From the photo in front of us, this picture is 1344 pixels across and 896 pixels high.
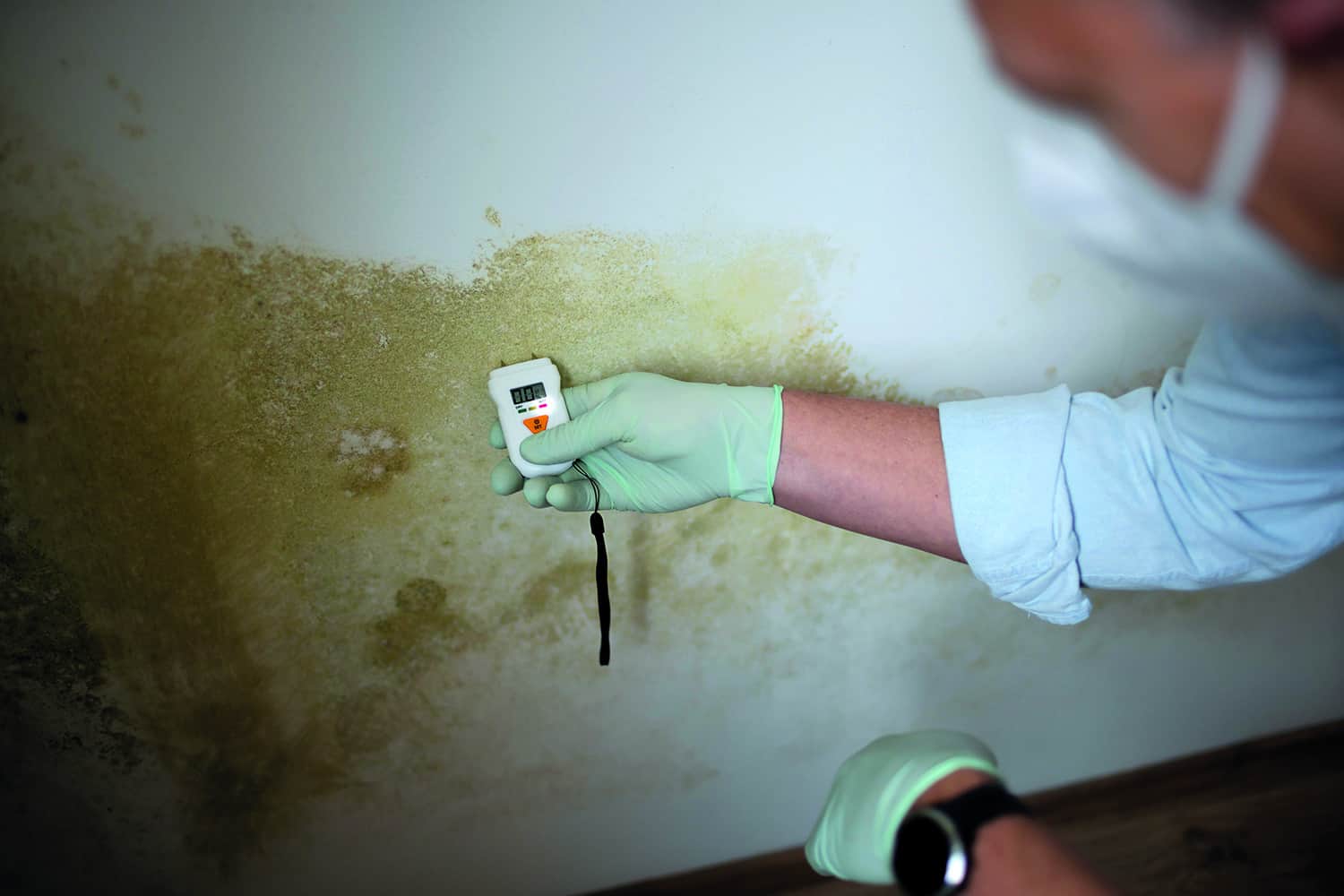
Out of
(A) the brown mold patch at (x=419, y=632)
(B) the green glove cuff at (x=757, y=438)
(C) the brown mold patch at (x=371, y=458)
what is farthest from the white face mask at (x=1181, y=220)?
(A) the brown mold patch at (x=419, y=632)

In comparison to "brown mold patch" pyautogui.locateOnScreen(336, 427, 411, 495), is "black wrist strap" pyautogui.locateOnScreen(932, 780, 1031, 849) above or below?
below

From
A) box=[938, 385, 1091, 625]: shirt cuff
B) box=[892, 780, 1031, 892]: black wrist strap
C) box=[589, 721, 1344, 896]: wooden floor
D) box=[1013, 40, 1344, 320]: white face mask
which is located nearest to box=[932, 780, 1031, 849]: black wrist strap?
box=[892, 780, 1031, 892]: black wrist strap

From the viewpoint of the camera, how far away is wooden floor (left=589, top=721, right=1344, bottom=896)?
151 cm

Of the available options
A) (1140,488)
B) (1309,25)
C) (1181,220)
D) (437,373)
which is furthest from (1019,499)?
(437,373)

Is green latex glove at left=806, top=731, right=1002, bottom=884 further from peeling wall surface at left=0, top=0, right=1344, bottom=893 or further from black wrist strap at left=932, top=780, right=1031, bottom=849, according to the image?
peeling wall surface at left=0, top=0, right=1344, bottom=893

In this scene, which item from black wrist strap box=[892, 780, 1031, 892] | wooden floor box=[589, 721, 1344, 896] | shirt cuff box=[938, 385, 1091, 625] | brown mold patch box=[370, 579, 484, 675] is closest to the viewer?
black wrist strap box=[892, 780, 1031, 892]

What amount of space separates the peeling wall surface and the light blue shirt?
0.22 metres

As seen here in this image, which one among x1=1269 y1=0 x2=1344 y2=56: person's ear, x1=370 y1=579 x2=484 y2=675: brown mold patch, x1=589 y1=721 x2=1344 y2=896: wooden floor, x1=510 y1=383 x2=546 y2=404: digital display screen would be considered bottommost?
x1=589 y1=721 x2=1344 y2=896: wooden floor

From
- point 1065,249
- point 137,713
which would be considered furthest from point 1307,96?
point 137,713

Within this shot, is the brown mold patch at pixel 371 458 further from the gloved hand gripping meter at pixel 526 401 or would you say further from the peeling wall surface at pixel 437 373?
the gloved hand gripping meter at pixel 526 401

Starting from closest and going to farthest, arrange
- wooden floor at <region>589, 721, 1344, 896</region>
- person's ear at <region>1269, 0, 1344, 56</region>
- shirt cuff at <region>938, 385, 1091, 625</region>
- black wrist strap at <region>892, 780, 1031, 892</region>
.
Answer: person's ear at <region>1269, 0, 1344, 56</region> < black wrist strap at <region>892, 780, 1031, 892</region> < shirt cuff at <region>938, 385, 1091, 625</region> < wooden floor at <region>589, 721, 1344, 896</region>

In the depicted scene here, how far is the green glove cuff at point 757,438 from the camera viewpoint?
0.90 m

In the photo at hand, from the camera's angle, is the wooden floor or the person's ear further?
the wooden floor

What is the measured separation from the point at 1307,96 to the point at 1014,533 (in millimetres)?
521
